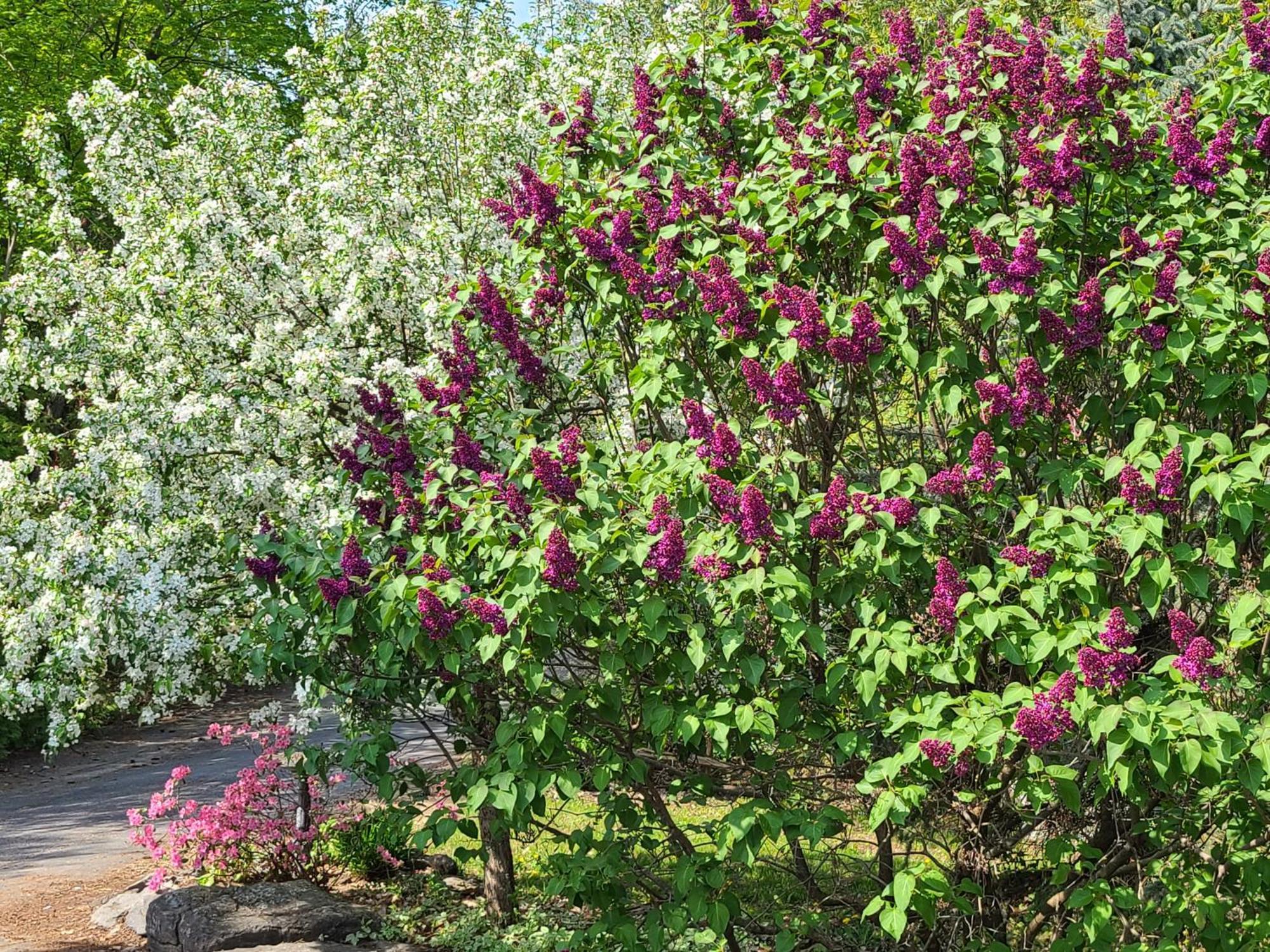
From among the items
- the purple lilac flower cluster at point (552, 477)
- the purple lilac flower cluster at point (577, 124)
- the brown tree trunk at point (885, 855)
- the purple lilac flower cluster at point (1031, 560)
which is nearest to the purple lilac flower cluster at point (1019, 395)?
the purple lilac flower cluster at point (1031, 560)

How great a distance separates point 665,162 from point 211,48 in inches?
684

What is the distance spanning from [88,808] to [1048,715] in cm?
1097

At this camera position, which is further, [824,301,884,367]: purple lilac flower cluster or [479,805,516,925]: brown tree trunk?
[479,805,516,925]: brown tree trunk

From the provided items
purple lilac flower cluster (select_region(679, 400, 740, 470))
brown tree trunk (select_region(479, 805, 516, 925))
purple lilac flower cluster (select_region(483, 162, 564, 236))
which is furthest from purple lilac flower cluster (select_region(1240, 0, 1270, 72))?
brown tree trunk (select_region(479, 805, 516, 925))

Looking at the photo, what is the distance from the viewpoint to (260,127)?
727cm

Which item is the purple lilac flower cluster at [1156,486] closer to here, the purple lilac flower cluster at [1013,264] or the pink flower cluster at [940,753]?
the purple lilac flower cluster at [1013,264]

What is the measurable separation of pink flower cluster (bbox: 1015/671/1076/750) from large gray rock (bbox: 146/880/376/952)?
458 cm

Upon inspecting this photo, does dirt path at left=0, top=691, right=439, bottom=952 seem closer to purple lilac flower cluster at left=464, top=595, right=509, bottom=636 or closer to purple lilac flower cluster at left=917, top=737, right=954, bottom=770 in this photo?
purple lilac flower cluster at left=464, top=595, right=509, bottom=636

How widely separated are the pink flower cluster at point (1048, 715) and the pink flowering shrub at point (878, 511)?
0.01 metres

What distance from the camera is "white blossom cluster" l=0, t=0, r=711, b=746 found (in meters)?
5.79

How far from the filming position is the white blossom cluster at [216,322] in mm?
5785

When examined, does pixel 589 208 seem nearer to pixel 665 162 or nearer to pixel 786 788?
pixel 665 162

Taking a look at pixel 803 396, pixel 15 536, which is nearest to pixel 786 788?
pixel 803 396

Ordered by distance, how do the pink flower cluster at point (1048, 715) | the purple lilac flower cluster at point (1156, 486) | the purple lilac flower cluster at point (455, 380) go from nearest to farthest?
the pink flower cluster at point (1048, 715) → the purple lilac flower cluster at point (1156, 486) → the purple lilac flower cluster at point (455, 380)
